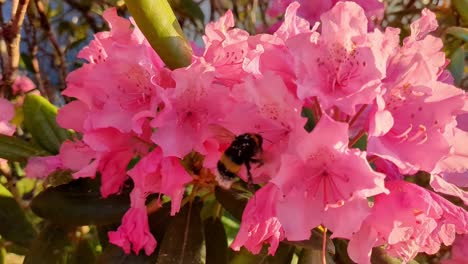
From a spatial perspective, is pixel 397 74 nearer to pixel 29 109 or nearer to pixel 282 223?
pixel 282 223

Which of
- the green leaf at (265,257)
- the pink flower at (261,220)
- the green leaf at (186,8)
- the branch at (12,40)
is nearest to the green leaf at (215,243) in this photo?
the green leaf at (265,257)

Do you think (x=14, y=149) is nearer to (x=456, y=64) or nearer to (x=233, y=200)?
(x=233, y=200)

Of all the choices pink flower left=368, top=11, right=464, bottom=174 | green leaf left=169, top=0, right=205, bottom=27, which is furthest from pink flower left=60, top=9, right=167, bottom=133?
green leaf left=169, top=0, right=205, bottom=27

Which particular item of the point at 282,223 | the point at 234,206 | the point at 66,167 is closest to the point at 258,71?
the point at 282,223

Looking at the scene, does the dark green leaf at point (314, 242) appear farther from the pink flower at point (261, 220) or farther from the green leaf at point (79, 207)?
the green leaf at point (79, 207)

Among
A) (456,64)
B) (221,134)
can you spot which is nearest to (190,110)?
(221,134)
